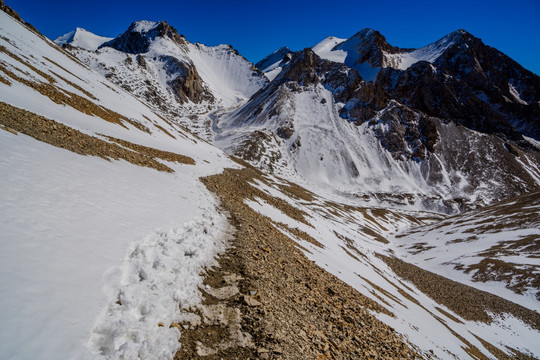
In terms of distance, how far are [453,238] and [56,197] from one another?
8523 centimetres

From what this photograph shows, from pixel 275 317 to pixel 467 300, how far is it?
4116 centimetres

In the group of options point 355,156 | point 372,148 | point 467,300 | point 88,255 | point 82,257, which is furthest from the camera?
point 372,148

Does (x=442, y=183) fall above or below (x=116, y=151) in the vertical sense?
above

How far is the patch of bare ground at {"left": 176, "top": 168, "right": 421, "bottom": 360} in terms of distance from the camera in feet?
19.9

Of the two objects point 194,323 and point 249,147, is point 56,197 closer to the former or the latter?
point 194,323

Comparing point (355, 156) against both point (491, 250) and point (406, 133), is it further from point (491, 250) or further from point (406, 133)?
point (491, 250)

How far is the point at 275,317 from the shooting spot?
721 cm

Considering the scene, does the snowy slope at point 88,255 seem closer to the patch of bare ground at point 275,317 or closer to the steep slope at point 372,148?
the patch of bare ground at point 275,317

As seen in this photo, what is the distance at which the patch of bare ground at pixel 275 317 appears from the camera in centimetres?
606

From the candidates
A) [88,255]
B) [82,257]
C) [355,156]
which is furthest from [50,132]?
[355,156]

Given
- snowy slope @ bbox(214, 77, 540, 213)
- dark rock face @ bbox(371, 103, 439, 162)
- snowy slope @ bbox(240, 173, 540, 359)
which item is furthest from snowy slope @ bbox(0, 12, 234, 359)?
dark rock face @ bbox(371, 103, 439, 162)

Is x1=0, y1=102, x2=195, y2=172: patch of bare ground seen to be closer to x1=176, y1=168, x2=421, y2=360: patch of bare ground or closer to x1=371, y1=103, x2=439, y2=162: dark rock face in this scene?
x1=176, y1=168, x2=421, y2=360: patch of bare ground

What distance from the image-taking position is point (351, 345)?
7980 mm

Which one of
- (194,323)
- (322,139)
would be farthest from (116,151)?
(322,139)
